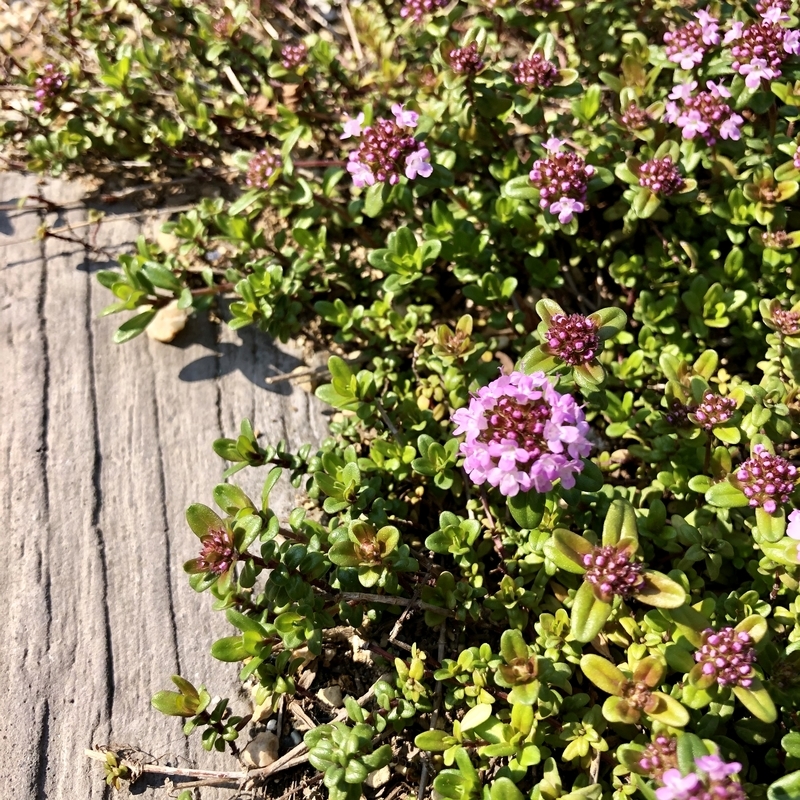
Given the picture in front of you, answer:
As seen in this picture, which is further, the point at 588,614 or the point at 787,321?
the point at 787,321

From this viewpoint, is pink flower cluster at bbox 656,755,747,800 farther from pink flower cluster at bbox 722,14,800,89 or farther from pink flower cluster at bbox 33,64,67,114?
pink flower cluster at bbox 33,64,67,114

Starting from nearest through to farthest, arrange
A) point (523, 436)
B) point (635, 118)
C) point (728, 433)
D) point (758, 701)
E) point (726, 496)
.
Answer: point (758, 701)
point (523, 436)
point (726, 496)
point (728, 433)
point (635, 118)

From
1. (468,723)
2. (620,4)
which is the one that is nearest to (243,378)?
(468,723)

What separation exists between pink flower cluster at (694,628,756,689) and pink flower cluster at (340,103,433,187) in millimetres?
2237

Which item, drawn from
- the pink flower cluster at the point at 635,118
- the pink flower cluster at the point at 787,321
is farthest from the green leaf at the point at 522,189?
the pink flower cluster at the point at 787,321

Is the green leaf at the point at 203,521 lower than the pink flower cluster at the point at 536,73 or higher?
lower

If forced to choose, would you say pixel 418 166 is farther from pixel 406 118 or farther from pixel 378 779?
pixel 378 779

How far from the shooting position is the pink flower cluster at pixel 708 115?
326 centimetres

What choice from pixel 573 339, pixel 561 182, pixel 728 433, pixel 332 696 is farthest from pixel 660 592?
pixel 561 182

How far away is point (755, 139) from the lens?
3520 millimetres

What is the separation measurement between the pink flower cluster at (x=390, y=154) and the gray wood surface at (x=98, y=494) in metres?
1.14

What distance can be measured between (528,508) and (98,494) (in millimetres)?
2089

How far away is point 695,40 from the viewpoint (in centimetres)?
341

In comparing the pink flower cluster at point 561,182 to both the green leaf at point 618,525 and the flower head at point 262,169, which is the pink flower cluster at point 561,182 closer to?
the flower head at point 262,169
